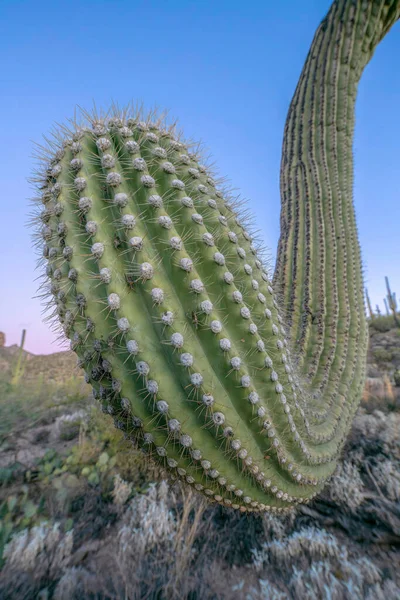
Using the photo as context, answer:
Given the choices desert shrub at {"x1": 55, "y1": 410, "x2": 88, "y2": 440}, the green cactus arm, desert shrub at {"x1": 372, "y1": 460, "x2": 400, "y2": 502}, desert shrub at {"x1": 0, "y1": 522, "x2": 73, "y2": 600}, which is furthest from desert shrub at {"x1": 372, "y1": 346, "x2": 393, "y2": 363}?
desert shrub at {"x1": 0, "y1": 522, "x2": 73, "y2": 600}

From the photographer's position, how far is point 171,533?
6.33ft

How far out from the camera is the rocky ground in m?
1.56

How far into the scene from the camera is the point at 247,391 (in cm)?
Result: 131

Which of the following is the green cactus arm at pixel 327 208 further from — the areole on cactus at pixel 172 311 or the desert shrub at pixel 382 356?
the desert shrub at pixel 382 356

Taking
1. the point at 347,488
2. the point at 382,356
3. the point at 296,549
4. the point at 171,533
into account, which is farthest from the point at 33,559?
the point at 382,356

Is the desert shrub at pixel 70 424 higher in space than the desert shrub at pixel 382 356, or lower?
lower

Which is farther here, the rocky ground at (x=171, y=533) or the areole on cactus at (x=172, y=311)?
the rocky ground at (x=171, y=533)

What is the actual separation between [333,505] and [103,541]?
152 cm

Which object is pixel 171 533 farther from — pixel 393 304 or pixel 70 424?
pixel 393 304

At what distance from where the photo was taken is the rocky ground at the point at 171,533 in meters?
1.56

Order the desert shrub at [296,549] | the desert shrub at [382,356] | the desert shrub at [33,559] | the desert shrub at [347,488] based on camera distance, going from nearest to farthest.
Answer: the desert shrub at [33,559]
the desert shrub at [296,549]
the desert shrub at [347,488]
the desert shrub at [382,356]

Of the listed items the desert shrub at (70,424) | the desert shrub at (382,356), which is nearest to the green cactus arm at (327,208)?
the desert shrub at (70,424)

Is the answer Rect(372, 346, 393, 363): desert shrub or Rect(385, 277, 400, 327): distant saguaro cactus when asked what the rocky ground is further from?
Rect(385, 277, 400, 327): distant saguaro cactus

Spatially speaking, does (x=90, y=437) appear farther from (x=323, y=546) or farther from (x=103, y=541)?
(x=323, y=546)
